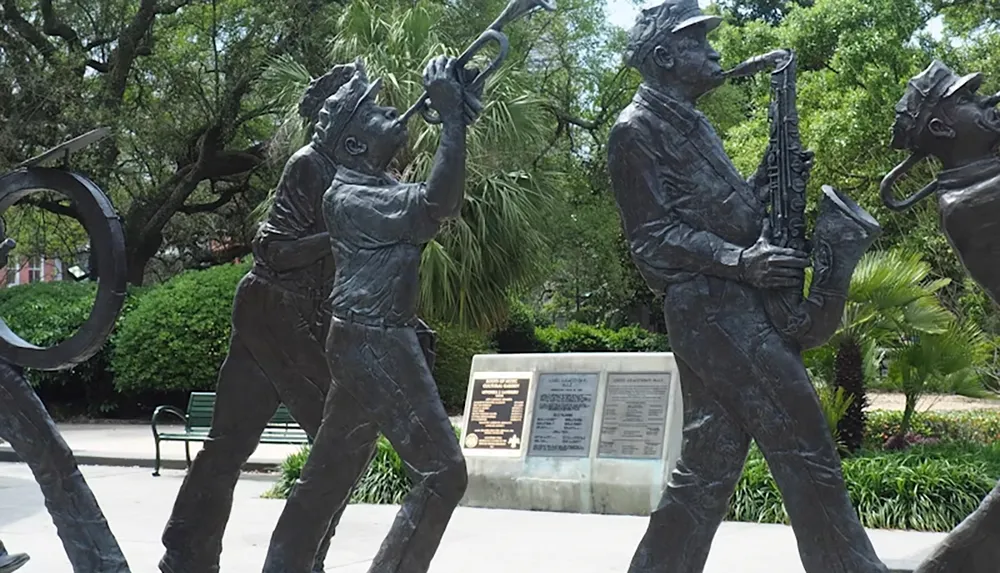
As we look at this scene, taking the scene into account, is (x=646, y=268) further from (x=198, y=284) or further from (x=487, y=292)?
(x=198, y=284)

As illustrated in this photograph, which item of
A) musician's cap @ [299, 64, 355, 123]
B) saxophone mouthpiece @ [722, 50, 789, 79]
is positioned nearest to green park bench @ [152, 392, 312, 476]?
musician's cap @ [299, 64, 355, 123]

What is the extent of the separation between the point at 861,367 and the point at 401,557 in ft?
23.3

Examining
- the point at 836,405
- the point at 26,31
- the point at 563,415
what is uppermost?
the point at 26,31

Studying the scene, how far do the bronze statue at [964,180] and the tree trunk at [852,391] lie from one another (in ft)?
20.8

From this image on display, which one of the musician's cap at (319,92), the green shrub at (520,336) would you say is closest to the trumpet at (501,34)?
the musician's cap at (319,92)

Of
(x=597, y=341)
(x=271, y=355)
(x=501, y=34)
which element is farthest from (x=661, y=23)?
(x=597, y=341)

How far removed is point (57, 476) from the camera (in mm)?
6004

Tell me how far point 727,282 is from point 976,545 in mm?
1307

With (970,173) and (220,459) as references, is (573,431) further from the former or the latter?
(970,173)

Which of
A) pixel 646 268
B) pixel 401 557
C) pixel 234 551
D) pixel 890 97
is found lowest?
pixel 234 551

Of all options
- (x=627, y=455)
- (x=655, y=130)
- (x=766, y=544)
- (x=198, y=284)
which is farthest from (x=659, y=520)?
(x=198, y=284)

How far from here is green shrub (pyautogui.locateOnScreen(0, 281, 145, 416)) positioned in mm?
19000

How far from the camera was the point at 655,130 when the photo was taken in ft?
15.6

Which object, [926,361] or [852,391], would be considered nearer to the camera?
[852,391]
